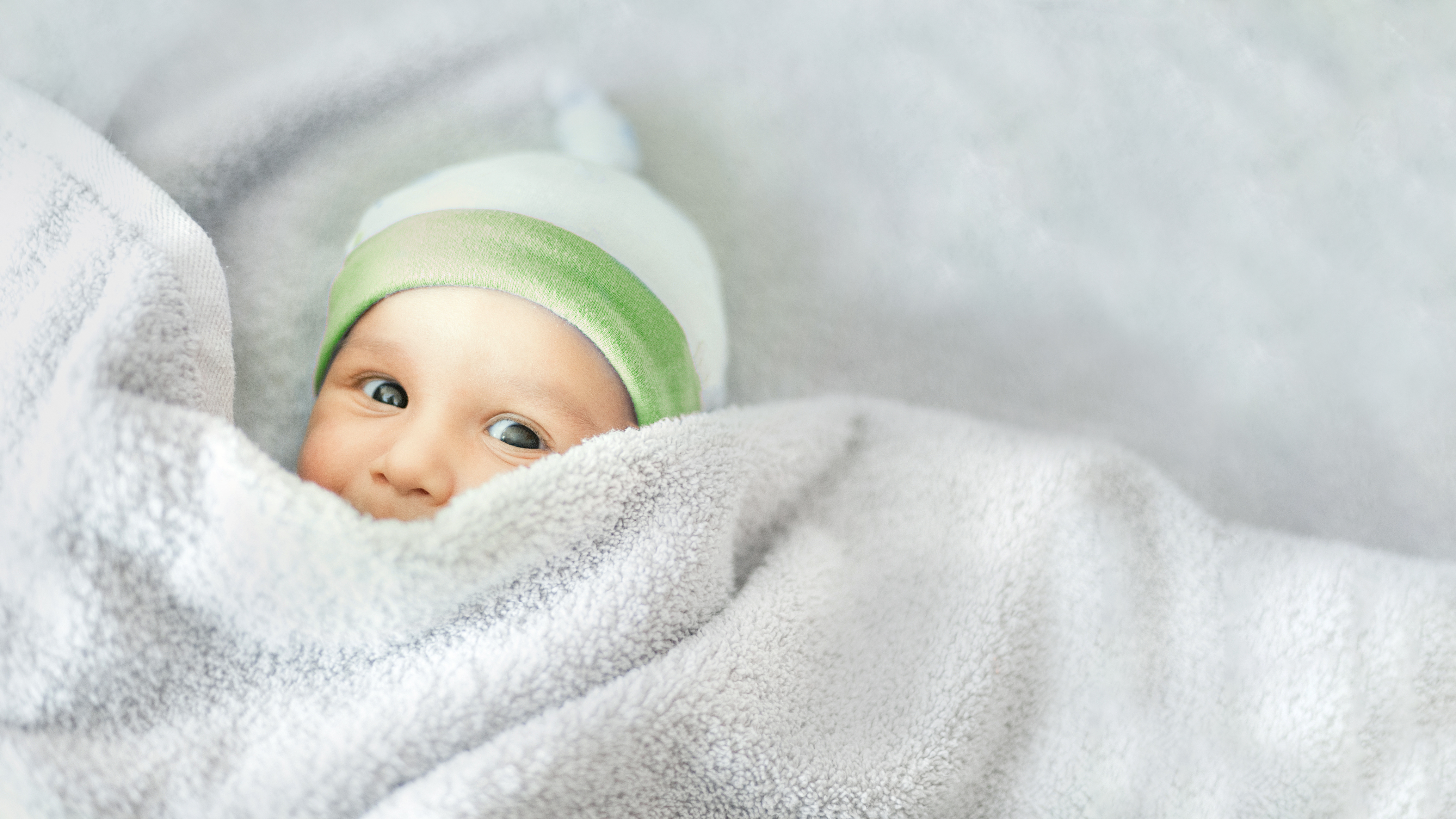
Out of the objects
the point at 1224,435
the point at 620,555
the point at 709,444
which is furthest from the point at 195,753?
the point at 1224,435

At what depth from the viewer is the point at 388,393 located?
0.87m

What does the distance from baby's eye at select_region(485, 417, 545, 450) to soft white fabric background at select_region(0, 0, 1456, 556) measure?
12.2 inches

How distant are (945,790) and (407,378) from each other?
22.1 inches

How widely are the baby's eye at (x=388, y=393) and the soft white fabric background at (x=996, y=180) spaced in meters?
0.19

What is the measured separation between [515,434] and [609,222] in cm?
23

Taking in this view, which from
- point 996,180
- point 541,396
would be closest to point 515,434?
point 541,396

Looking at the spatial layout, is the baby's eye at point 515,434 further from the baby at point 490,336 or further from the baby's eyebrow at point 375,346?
the baby's eyebrow at point 375,346

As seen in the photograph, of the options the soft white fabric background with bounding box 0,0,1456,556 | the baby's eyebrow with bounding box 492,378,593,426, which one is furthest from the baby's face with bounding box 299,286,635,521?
the soft white fabric background with bounding box 0,0,1456,556

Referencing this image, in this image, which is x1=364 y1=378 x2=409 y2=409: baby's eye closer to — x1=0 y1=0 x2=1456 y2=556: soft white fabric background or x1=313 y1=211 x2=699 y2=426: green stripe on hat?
x1=313 y1=211 x2=699 y2=426: green stripe on hat

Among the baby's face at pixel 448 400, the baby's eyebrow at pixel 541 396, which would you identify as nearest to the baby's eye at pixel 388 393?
the baby's face at pixel 448 400

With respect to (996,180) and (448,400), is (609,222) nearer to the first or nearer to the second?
(448,400)

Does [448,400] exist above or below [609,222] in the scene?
below

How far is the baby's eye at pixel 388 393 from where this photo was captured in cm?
87

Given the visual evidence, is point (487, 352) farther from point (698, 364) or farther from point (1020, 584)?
point (1020, 584)
